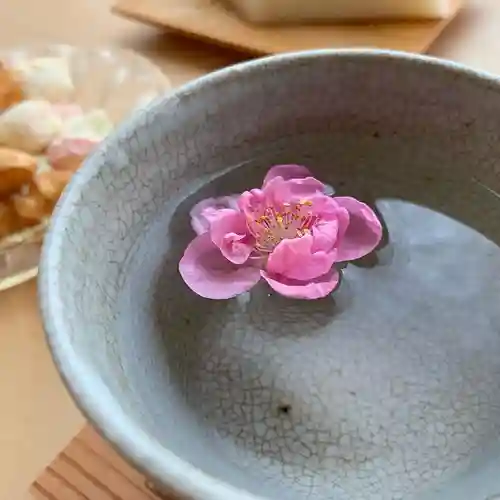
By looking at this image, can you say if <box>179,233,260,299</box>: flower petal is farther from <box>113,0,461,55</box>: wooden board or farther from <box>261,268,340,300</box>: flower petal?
<box>113,0,461,55</box>: wooden board

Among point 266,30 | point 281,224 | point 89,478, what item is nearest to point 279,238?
point 281,224

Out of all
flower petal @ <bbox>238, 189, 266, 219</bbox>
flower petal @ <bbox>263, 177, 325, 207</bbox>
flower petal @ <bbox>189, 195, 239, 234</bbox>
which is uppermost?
flower petal @ <bbox>263, 177, 325, 207</bbox>

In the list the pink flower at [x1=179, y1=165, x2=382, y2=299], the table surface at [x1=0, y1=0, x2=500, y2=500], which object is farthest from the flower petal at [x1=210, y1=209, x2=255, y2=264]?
the table surface at [x1=0, y1=0, x2=500, y2=500]

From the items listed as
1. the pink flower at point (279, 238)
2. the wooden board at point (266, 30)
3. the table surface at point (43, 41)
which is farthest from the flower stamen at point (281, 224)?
the wooden board at point (266, 30)

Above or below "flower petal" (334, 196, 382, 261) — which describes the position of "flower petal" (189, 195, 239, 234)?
below

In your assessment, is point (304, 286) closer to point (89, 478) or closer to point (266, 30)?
point (89, 478)

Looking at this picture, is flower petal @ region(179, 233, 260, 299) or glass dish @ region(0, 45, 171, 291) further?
glass dish @ region(0, 45, 171, 291)

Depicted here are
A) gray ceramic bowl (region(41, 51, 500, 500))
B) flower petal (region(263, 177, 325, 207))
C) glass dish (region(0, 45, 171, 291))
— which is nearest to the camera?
gray ceramic bowl (region(41, 51, 500, 500))
